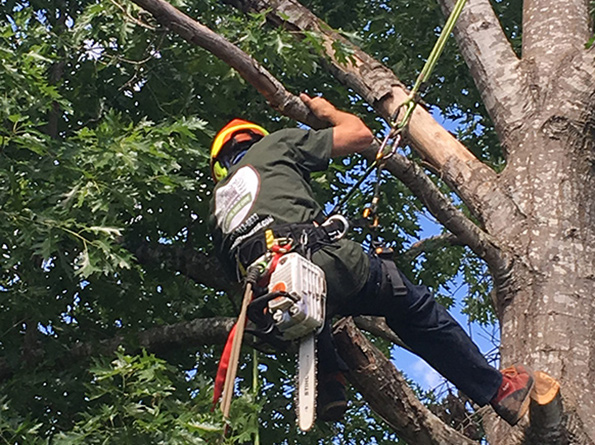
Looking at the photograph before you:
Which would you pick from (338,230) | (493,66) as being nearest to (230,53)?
(338,230)

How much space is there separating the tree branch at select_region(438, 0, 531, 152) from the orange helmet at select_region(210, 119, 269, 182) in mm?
1417

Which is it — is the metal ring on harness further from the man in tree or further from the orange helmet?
the orange helmet

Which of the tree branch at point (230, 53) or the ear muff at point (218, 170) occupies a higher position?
the tree branch at point (230, 53)

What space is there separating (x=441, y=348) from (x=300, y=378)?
30.2 inches

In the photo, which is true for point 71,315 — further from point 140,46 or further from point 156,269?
point 140,46

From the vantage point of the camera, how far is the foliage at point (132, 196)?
5141 mm

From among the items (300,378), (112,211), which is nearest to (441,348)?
(300,378)

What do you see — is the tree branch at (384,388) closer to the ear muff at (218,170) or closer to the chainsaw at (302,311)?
the chainsaw at (302,311)

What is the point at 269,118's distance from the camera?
717 cm

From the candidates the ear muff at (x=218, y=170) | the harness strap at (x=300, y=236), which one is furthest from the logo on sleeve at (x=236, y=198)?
the ear muff at (x=218, y=170)

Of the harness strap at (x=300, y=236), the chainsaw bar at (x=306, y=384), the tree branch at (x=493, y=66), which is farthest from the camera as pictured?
the tree branch at (x=493, y=66)

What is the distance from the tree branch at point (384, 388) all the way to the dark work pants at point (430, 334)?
77 millimetres

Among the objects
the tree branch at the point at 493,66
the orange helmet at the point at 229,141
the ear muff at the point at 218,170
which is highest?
the tree branch at the point at 493,66

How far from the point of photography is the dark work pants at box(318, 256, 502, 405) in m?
4.70
